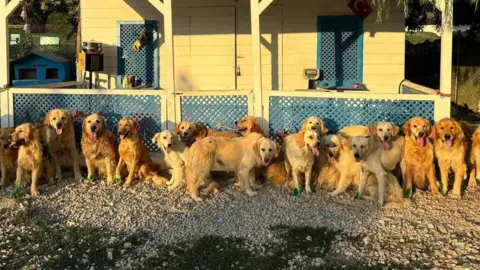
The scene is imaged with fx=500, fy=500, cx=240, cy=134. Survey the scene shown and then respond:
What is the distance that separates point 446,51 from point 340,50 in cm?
367

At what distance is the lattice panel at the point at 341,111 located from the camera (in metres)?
7.36

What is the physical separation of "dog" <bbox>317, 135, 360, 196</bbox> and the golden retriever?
0.74 meters

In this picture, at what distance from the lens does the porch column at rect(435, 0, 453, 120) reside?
6879 mm

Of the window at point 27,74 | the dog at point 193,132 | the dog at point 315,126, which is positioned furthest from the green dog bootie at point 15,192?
the window at point 27,74

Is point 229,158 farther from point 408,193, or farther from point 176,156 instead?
point 408,193

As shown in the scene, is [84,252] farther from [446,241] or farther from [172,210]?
[446,241]

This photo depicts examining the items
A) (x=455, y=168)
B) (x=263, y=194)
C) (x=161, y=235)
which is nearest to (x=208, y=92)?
(x=263, y=194)

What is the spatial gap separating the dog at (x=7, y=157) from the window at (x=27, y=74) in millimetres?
5183

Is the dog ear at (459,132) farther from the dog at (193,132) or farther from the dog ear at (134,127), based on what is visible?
the dog ear at (134,127)

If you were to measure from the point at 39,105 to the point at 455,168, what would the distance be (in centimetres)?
646

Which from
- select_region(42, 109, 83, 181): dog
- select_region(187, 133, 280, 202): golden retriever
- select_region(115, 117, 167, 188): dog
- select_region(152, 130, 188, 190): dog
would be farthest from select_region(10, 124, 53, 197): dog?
select_region(187, 133, 280, 202): golden retriever

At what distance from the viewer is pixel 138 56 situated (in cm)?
1120

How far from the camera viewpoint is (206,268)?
4.55 meters

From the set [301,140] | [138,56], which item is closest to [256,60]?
[301,140]
